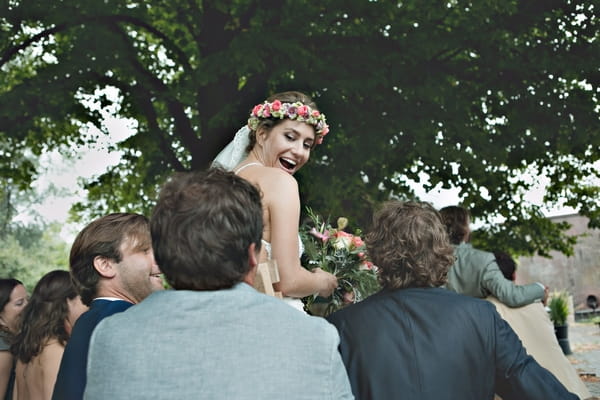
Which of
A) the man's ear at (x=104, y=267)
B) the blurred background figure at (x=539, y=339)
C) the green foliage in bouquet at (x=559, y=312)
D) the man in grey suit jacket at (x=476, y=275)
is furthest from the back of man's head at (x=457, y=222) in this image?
the green foliage in bouquet at (x=559, y=312)

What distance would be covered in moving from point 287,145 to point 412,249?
946mm

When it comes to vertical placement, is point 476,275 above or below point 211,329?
below

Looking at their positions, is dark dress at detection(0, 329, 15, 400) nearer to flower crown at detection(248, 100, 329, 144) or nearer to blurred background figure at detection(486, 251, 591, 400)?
flower crown at detection(248, 100, 329, 144)

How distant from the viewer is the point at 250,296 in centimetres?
190

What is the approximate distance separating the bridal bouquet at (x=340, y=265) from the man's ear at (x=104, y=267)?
3.36 ft

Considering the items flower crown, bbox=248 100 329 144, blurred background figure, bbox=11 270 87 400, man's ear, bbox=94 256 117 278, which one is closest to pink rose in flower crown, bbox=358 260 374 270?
flower crown, bbox=248 100 329 144

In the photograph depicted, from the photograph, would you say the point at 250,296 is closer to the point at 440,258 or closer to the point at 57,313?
the point at 440,258

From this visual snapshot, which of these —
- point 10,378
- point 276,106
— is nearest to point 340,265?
point 276,106

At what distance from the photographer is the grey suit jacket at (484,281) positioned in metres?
6.75

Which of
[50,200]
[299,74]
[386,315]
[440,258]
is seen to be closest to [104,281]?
[386,315]

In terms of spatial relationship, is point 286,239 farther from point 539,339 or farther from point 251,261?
point 539,339

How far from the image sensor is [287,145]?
12.0ft

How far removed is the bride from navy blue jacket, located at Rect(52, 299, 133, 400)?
0.70 meters

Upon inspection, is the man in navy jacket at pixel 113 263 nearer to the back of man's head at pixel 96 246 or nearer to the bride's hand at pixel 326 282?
the back of man's head at pixel 96 246
